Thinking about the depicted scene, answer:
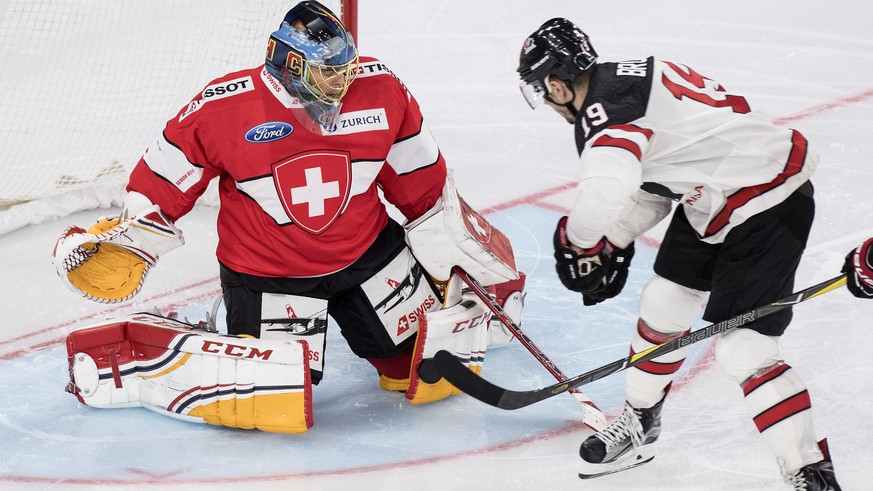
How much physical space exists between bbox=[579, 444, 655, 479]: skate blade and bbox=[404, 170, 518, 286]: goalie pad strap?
24.8 inches

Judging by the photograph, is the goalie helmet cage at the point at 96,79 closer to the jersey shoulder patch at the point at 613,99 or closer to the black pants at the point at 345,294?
the black pants at the point at 345,294

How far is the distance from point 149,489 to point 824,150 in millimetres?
2986

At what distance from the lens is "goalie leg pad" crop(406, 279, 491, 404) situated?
293cm

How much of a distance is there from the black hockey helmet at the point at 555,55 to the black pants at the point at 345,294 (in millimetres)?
811

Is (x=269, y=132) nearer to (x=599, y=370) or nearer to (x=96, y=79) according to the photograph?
(x=599, y=370)

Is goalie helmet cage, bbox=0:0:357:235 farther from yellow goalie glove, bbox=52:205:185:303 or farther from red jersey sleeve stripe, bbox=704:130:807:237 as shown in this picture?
red jersey sleeve stripe, bbox=704:130:807:237

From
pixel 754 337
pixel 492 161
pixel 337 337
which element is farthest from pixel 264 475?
pixel 492 161

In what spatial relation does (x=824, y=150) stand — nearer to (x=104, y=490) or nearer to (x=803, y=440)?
(x=803, y=440)

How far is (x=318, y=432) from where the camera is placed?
2867mm

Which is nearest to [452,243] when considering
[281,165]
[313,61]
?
[281,165]

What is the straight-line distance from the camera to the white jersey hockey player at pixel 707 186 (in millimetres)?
2252

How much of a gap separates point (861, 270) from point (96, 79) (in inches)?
117

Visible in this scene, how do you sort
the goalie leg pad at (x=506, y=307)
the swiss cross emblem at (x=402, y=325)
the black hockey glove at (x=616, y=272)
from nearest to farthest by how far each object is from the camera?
the black hockey glove at (x=616, y=272) → the swiss cross emblem at (x=402, y=325) → the goalie leg pad at (x=506, y=307)

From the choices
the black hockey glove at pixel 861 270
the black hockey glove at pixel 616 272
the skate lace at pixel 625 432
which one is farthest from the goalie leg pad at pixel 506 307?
the black hockey glove at pixel 861 270
